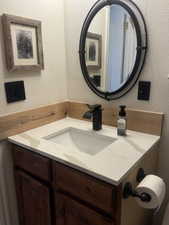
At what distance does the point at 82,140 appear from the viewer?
1372 millimetres

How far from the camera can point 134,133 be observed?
4.17 feet

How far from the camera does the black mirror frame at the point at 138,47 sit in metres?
1.15

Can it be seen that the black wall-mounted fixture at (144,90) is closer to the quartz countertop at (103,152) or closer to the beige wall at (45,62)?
the quartz countertop at (103,152)

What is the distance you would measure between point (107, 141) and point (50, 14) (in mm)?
1000

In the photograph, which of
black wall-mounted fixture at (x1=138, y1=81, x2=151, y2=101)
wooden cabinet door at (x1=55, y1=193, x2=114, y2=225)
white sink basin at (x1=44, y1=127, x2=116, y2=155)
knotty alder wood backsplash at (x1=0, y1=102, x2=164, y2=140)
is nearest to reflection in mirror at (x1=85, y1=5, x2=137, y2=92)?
black wall-mounted fixture at (x1=138, y1=81, x2=151, y2=101)

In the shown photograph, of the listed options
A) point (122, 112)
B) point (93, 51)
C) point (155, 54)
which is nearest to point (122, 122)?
point (122, 112)

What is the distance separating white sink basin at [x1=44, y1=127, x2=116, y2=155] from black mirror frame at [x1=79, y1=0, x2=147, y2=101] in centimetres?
30

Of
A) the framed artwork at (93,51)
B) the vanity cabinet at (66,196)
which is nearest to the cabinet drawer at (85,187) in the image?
the vanity cabinet at (66,196)

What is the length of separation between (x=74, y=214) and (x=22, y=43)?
3.50 feet

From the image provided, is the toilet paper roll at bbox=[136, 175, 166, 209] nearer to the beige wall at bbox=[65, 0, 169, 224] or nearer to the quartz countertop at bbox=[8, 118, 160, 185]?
the quartz countertop at bbox=[8, 118, 160, 185]

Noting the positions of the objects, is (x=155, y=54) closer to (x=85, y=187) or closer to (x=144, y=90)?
(x=144, y=90)

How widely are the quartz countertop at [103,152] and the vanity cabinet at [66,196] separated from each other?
0.05m

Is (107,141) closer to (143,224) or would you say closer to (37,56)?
(143,224)

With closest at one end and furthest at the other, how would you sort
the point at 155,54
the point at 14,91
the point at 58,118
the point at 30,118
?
the point at 155,54 → the point at 14,91 → the point at 30,118 → the point at 58,118
